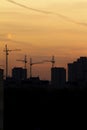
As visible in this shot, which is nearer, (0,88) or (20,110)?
(0,88)

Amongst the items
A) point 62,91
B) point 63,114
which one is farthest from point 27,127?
point 62,91

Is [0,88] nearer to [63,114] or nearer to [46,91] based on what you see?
[63,114]

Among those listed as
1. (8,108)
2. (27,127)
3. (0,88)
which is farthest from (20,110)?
(0,88)

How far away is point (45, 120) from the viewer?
4234 cm

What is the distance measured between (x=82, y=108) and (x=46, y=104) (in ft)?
8.61

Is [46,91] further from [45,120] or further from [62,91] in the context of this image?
[45,120]

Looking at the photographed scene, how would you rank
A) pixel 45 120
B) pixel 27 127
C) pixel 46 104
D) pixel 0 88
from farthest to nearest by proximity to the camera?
pixel 46 104 → pixel 45 120 → pixel 27 127 → pixel 0 88

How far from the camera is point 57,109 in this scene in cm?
4478

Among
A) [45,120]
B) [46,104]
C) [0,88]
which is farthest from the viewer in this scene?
[46,104]

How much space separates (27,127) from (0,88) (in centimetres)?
2053

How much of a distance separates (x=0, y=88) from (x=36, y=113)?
2457cm

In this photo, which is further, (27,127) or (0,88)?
(27,127)

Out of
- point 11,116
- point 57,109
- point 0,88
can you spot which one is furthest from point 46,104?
point 0,88

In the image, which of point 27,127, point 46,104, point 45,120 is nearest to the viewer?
point 27,127
